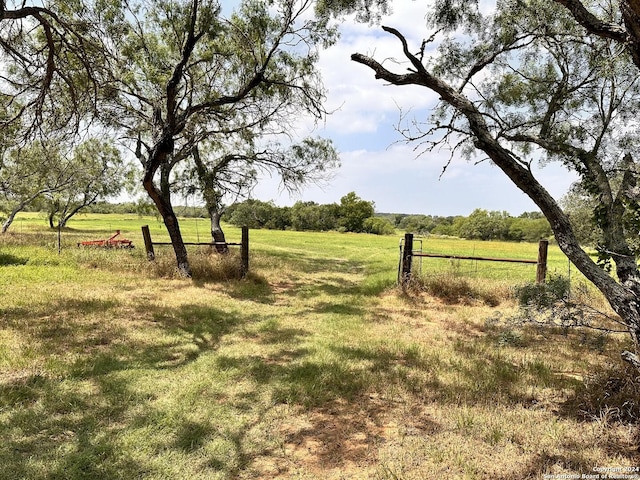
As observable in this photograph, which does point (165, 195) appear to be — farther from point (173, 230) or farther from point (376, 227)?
point (376, 227)

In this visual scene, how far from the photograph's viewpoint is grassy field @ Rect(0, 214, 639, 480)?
2980 millimetres

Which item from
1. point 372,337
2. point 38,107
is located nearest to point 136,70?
point 38,107

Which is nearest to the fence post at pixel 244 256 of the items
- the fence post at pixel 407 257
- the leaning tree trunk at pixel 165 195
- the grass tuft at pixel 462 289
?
the leaning tree trunk at pixel 165 195

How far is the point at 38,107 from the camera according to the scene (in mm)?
6500

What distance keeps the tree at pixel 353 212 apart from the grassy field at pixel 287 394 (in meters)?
75.8

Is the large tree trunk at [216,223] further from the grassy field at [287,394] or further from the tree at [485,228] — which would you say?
the tree at [485,228]

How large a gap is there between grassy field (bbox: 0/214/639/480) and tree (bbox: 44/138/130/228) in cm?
1533

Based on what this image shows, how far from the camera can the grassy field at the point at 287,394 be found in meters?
2.98

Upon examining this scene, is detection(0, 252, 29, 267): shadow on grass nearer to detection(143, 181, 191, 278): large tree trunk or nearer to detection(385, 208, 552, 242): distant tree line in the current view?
detection(143, 181, 191, 278): large tree trunk

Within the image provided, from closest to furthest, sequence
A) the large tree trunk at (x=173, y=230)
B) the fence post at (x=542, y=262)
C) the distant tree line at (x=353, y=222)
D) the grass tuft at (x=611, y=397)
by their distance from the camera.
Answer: the grass tuft at (x=611, y=397) < the fence post at (x=542, y=262) < the large tree trunk at (x=173, y=230) < the distant tree line at (x=353, y=222)

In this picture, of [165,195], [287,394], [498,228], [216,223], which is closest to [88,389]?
[287,394]

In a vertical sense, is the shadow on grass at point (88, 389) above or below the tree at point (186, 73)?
below

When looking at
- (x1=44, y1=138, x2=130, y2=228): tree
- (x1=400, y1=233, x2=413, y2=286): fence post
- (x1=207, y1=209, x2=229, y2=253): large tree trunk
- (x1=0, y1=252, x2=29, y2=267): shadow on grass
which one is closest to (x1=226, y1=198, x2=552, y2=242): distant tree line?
(x1=44, y1=138, x2=130, y2=228): tree

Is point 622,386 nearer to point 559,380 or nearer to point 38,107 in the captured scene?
point 559,380
